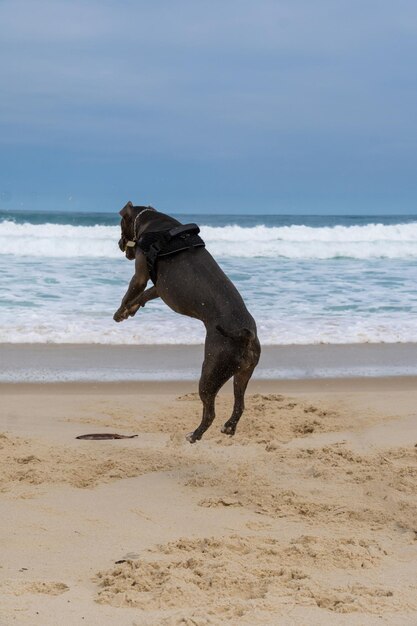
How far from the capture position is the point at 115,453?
585cm

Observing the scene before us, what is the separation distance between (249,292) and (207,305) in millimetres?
9976

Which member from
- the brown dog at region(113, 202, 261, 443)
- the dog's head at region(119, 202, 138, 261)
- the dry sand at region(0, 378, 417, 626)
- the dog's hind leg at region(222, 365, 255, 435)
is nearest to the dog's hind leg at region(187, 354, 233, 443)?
the brown dog at region(113, 202, 261, 443)

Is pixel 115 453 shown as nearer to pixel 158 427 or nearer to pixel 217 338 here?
pixel 158 427

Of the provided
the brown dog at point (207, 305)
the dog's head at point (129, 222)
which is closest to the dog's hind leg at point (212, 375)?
the brown dog at point (207, 305)

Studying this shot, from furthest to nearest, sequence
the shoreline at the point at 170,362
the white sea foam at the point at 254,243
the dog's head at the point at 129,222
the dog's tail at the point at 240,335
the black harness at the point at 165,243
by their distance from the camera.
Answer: the white sea foam at the point at 254,243 → the shoreline at the point at 170,362 → the dog's head at the point at 129,222 → the black harness at the point at 165,243 → the dog's tail at the point at 240,335

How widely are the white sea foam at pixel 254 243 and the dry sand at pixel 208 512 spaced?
17272mm

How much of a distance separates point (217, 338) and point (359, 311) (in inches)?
334

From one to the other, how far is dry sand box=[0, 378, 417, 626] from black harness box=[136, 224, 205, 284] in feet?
4.88

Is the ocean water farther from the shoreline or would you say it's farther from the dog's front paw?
the dog's front paw

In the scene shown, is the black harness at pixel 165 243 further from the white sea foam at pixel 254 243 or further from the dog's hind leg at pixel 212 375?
the white sea foam at pixel 254 243

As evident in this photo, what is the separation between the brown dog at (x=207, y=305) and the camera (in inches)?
191

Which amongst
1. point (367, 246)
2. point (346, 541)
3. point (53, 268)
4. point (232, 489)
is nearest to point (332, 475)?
point (232, 489)

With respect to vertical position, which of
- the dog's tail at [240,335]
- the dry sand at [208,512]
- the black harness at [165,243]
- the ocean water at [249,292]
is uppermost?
the black harness at [165,243]

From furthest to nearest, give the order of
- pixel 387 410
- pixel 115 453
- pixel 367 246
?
1. pixel 367 246
2. pixel 387 410
3. pixel 115 453
